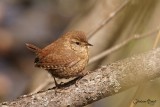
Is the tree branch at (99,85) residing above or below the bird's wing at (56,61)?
below

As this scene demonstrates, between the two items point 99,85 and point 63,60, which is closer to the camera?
point 99,85

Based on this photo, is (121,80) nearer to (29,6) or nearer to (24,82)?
(24,82)

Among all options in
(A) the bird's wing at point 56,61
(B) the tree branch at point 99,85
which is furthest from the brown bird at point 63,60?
(B) the tree branch at point 99,85

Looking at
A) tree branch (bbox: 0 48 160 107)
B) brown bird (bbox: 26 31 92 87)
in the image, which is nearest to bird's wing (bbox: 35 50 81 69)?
brown bird (bbox: 26 31 92 87)

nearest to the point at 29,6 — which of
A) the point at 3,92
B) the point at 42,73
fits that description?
the point at 3,92

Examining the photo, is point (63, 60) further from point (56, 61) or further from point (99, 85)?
point (99, 85)

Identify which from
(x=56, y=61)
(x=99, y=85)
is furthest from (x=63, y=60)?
(x=99, y=85)

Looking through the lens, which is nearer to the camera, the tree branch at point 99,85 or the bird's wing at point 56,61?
the tree branch at point 99,85

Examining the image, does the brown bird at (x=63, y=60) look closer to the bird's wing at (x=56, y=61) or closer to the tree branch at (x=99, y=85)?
the bird's wing at (x=56, y=61)

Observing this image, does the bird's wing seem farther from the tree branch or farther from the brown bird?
the tree branch
